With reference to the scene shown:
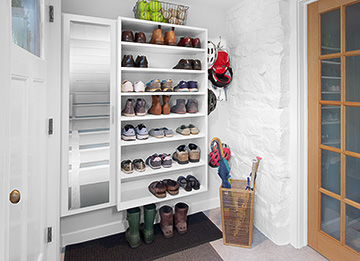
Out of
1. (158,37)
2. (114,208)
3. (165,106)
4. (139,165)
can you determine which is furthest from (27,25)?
(114,208)

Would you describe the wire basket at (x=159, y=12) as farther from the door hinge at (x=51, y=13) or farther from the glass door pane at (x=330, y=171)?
the glass door pane at (x=330, y=171)

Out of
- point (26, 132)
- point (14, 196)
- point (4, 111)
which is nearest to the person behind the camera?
point (4, 111)

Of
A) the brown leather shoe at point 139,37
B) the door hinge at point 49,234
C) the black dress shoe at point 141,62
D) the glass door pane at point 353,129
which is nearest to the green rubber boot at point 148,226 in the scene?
the door hinge at point 49,234

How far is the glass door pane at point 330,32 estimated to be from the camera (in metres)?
1.76

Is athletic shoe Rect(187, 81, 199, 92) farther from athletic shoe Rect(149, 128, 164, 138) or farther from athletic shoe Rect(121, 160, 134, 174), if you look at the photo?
athletic shoe Rect(121, 160, 134, 174)

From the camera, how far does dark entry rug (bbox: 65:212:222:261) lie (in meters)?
1.99

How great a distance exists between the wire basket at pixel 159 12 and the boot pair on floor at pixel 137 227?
1.77 metres

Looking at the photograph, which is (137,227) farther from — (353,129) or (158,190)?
(353,129)

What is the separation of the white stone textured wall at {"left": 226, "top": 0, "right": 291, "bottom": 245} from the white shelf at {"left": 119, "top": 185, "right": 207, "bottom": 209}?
0.63 m

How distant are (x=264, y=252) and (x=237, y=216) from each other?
0.37 metres

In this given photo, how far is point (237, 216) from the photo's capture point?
6.91ft

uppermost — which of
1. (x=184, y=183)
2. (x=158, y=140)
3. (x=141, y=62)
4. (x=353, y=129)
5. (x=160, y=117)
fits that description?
(x=141, y=62)

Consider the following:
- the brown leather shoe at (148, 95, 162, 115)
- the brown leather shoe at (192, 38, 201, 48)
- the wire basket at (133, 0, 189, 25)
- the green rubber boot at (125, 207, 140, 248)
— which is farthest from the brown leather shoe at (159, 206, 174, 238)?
the wire basket at (133, 0, 189, 25)

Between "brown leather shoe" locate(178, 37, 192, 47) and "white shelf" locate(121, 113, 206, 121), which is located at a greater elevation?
"brown leather shoe" locate(178, 37, 192, 47)
